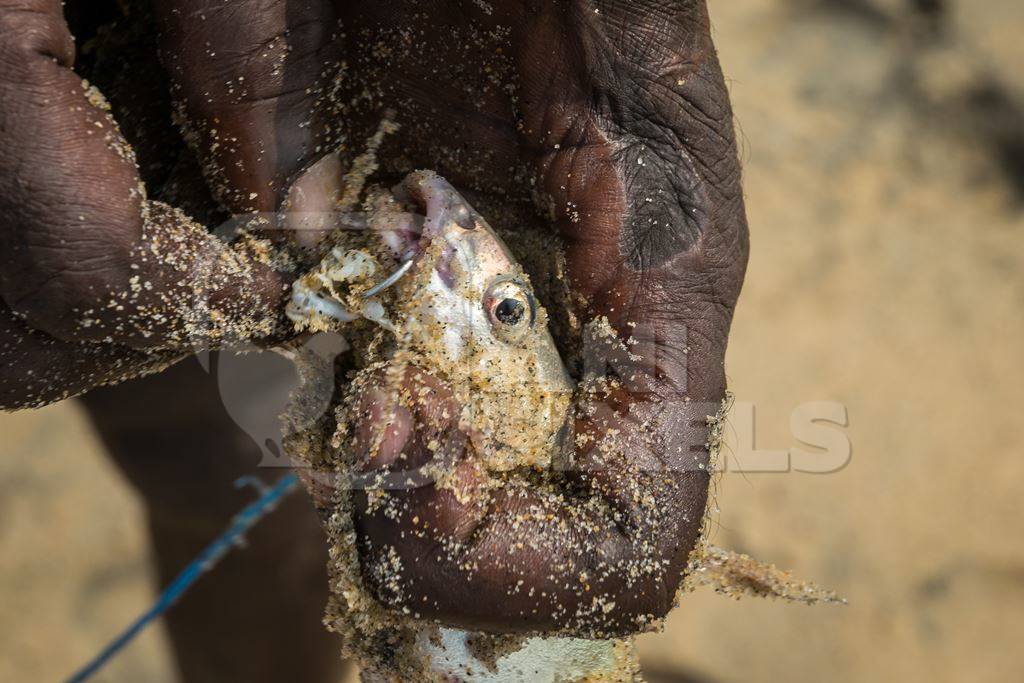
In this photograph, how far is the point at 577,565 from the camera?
1.28 meters

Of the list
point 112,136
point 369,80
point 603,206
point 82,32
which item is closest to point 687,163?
point 603,206

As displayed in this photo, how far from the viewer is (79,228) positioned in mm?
1164

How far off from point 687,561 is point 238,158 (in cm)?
83

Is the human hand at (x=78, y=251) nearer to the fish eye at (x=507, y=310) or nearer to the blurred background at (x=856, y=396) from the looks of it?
the fish eye at (x=507, y=310)

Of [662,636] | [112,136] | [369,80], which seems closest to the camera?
[112,136]

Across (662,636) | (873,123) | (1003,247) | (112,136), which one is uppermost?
(873,123)

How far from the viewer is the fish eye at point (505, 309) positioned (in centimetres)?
137

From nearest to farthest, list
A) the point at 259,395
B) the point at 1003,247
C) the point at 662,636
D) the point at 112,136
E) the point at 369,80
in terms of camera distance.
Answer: the point at 112,136, the point at 369,80, the point at 259,395, the point at 662,636, the point at 1003,247

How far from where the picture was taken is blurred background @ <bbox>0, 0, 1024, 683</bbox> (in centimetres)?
258

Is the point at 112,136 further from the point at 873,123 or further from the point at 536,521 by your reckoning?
the point at 873,123

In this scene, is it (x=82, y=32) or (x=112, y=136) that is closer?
(x=112, y=136)

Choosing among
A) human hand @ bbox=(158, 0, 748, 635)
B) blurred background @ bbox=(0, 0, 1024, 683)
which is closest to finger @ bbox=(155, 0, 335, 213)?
human hand @ bbox=(158, 0, 748, 635)

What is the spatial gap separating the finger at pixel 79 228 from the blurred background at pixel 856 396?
1458 millimetres

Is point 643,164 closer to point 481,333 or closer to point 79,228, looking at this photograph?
point 481,333
